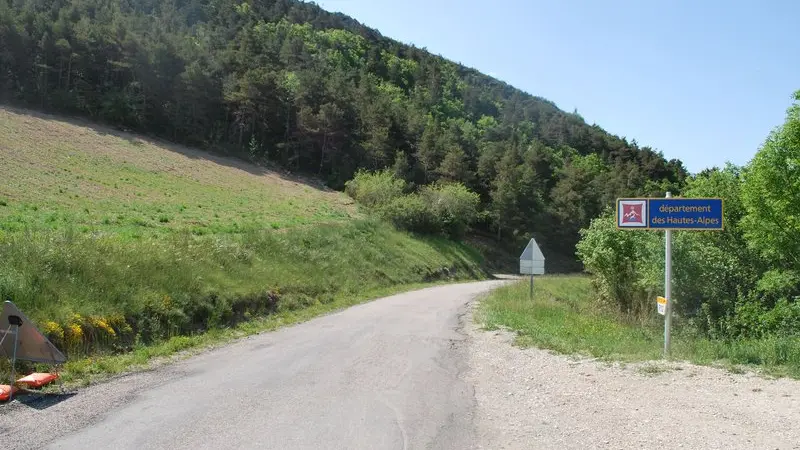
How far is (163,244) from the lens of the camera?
54.2ft

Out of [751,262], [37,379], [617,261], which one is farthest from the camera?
[617,261]

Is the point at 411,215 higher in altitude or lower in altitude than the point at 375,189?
lower

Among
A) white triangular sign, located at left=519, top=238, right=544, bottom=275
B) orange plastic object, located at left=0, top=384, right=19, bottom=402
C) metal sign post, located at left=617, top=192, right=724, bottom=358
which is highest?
metal sign post, located at left=617, top=192, right=724, bottom=358

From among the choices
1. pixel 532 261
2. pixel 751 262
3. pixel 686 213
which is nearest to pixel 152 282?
pixel 686 213

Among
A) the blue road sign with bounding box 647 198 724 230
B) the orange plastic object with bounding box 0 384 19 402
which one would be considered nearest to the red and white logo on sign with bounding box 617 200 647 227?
the blue road sign with bounding box 647 198 724 230

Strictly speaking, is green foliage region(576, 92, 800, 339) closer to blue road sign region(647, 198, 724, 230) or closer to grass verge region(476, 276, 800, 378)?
grass verge region(476, 276, 800, 378)

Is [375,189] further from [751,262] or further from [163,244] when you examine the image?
[163,244]

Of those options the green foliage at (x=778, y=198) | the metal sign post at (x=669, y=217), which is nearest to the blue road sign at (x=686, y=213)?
the metal sign post at (x=669, y=217)

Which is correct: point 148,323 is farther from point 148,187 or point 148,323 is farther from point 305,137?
point 305,137

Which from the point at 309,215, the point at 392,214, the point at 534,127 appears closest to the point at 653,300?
the point at 309,215

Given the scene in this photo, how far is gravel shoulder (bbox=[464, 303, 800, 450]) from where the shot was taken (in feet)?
19.7

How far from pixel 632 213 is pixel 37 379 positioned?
10.1 m

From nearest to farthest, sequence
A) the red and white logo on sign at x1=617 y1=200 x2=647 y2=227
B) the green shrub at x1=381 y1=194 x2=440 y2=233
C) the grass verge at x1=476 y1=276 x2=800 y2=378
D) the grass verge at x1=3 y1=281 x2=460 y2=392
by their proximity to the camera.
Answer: the grass verge at x1=3 y1=281 x2=460 y2=392 < the grass verge at x1=476 y1=276 x2=800 y2=378 < the red and white logo on sign at x1=617 y1=200 x2=647 y2=227 < the green shrub at x1=381 y1=194 x2=440 y2=233

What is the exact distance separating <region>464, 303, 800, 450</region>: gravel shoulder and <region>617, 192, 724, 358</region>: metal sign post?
1.42m
